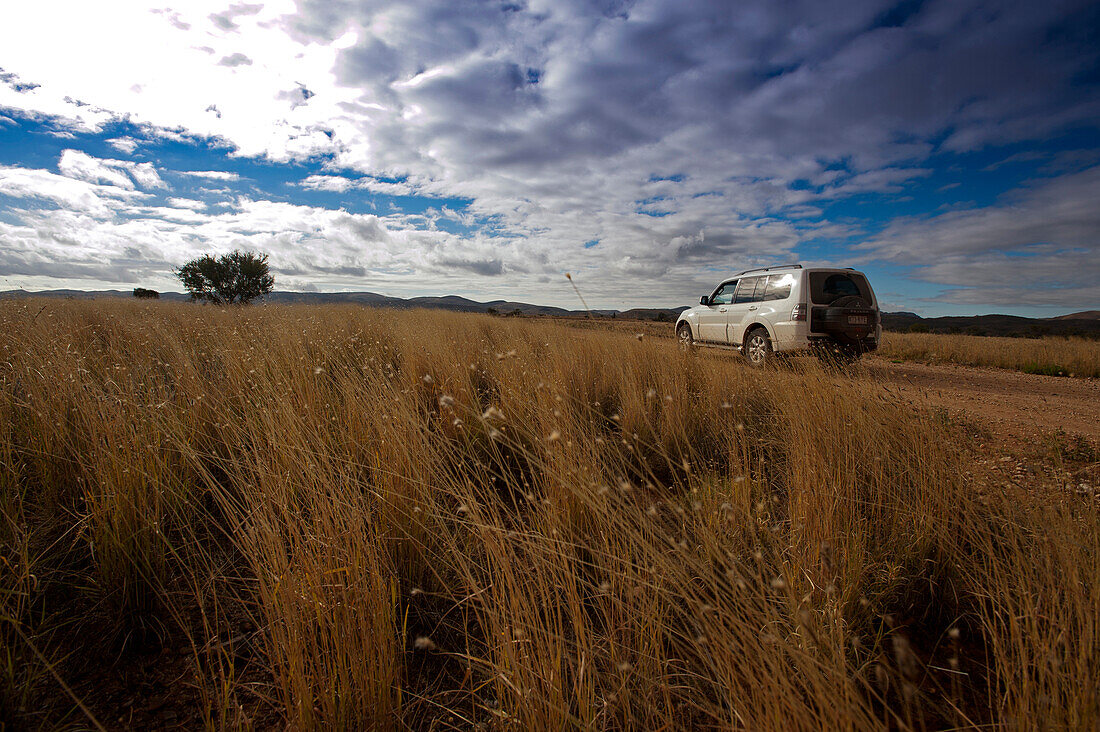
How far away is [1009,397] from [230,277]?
39413mm

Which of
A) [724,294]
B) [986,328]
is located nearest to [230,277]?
[724,294]

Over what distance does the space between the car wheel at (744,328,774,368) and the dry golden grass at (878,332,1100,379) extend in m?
6.31

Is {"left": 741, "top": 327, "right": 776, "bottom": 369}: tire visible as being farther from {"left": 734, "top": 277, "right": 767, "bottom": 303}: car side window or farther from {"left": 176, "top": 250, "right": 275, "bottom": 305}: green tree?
{"left": 176, "top": 250, "right": 275, "bottom": 305}: green tree

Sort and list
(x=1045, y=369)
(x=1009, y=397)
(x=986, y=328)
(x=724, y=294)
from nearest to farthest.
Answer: (x=1009, y=397), (x=1045, y=369), (x=724, y=294), (x=986, y=328)

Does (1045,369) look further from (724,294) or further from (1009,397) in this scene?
(724,294)

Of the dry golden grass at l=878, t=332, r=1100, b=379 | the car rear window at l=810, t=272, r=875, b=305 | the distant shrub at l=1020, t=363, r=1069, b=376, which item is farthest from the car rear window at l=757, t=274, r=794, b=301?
the distant shrub at l=1020, t=363, r=1069, b=376

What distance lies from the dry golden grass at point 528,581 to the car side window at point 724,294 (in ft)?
21.8

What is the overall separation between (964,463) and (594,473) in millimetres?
2395

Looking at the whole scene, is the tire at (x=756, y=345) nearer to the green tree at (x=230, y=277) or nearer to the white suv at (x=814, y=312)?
the white suv at (x=814, y=312)

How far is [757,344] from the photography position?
8.67m

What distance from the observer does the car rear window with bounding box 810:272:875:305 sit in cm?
755

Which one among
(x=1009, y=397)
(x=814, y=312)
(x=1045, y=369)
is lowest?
(x=1009, y=397)

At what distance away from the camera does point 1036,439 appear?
13.7ft

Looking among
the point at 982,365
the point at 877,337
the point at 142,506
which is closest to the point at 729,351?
the point at 877,337
